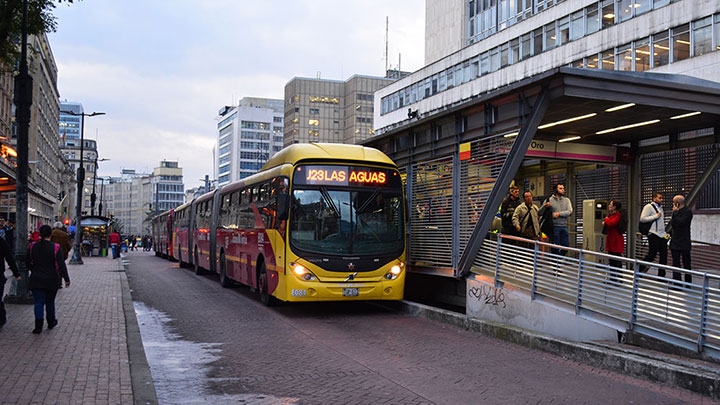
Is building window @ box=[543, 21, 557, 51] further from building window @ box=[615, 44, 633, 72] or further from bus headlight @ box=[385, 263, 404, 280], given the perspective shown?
bus headlight @ box=[385, 263, 404, 280]

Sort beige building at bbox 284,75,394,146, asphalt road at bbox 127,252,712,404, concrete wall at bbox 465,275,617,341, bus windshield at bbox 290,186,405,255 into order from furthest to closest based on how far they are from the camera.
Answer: beige building at bbox 284,75,394,146 → bus windshield at bbox 290,186,405,255 → concrete wall at bbox 465,275,617,341 → asphalt road at bbox 127,252,712,404

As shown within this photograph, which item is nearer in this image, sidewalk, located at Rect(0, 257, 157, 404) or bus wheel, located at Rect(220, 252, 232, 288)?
sidewalk, located at Rect(0, 257, 157, 404)

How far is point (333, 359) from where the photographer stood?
9594 mm

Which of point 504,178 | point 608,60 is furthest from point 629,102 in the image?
point 608,60

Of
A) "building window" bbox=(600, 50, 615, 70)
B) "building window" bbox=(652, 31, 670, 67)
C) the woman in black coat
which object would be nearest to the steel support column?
the woman in black coat

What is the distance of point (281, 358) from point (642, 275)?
16.7 feet

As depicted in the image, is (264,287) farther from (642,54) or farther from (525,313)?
(642,54)

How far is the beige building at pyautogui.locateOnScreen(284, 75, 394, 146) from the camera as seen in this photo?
13412 centimetres

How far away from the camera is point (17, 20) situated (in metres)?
15.5

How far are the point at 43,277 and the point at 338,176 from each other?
5.80 metres

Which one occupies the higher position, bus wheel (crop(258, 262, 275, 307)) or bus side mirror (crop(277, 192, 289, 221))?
bus side mirror (crop(277, 192, 289, 221))

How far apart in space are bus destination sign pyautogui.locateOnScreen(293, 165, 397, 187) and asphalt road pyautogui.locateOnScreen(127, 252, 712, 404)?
2.70 metres

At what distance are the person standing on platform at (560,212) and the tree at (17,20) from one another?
11179 millimetres

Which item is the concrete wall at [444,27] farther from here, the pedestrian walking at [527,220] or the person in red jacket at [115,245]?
the pedestrian walking at [527,220]
